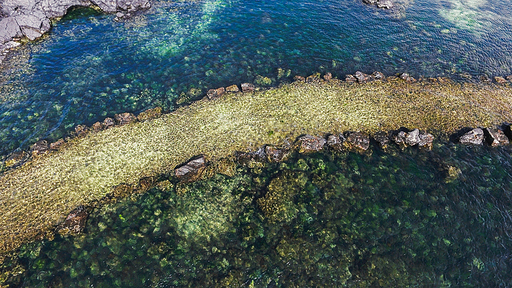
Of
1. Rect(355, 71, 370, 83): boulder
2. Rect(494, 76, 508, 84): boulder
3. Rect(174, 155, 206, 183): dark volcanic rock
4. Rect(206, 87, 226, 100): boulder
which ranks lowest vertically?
Rect(174, 155, 206, 183): dark volcanic rock

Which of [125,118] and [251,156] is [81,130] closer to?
[125,118]

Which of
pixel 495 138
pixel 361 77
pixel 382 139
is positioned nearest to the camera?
pixel 382 139

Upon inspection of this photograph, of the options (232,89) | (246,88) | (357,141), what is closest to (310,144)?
(357,141)

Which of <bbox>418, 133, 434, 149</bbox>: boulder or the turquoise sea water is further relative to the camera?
<bbox>418, 133, 434, 149</bbox>: boulder

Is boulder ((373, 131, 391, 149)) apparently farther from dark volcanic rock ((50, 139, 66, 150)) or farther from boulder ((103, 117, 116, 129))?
dark volcanic rock ((50, 139, 66, 150))

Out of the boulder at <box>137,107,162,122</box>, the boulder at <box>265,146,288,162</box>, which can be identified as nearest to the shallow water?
the boulder at <box>265,146,288,162</box>

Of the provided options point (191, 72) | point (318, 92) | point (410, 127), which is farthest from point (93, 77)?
point (410, 127)
